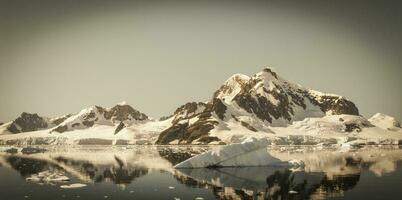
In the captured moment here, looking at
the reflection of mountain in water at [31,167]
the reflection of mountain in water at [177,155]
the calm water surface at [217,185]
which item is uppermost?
the reflection of mountain in water at [177,155]

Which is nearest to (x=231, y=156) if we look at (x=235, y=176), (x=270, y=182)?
(x=235, y=176)

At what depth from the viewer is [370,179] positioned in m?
42.3

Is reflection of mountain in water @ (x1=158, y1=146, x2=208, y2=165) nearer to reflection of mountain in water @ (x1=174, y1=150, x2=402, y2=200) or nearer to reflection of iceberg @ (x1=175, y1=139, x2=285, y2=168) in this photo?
reflection of iceberg @ (x1=175, y1=139, x2=285, y2=168)

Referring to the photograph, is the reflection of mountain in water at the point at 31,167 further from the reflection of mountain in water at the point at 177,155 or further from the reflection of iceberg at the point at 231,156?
the reflection of mountain in water at the point at 177,155

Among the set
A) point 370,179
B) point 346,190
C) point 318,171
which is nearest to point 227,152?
point 318,171

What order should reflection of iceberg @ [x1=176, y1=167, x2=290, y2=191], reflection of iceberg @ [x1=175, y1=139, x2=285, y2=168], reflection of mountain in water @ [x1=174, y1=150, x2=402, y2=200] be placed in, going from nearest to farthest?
reflection of mountain in water @ [x1=174, y1=150, x2=402, y2=200] → reflection of iceberg @ [x1=176, y1=167, x2=290, y2=191] → reflection of iceberg @ [x1=175, y1=139, x2=285, y2=168]

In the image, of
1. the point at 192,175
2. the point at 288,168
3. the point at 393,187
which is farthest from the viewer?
the point at 288,168

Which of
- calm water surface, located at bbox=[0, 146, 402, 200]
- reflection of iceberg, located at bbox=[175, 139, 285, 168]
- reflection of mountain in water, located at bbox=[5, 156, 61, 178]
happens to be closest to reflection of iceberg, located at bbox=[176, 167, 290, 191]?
calm water surface, located at bbox=[0, 146, 402, 200]

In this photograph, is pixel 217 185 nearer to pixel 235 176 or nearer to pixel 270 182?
pixel 270 182

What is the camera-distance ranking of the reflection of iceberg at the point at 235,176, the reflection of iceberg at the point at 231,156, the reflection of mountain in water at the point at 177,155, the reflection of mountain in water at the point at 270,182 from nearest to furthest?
the reflection of mountain in water at the point at 270,182 → the reflection of iceberg at the point at 235,176 → the reflection of iceberg at the point at 231,156 → the reflection of mountain in water at the point at 177,155

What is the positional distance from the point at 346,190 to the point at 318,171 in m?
15.6

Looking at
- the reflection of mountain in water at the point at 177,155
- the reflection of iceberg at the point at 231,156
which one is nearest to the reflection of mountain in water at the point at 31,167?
the reflection of iceberg at the point at 231,156

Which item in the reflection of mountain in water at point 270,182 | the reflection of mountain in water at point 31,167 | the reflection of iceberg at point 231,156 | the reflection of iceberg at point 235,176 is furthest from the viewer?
the reflection of iceberg at point 231,156

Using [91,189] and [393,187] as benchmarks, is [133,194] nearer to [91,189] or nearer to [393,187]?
[91,189]
